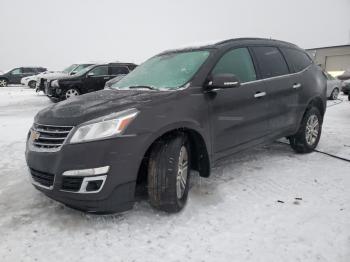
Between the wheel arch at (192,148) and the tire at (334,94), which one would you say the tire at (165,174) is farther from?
the tire at (334,94)

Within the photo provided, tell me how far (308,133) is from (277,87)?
1.20 metres

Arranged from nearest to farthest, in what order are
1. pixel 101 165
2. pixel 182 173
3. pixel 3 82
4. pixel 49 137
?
pixel 101 165 → pixel 49 137 → pixel 182 173 → pixel 3 82

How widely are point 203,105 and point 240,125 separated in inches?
27.4

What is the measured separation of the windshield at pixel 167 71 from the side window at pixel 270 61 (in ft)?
2.99

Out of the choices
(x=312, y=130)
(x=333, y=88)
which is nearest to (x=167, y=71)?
(x=312, y=130)

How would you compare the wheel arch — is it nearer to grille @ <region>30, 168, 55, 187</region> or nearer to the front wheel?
grille @ <region>30, 168, 55, 187</region>

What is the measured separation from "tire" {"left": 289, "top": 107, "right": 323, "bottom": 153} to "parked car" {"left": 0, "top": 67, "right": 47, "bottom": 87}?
27.1 meters

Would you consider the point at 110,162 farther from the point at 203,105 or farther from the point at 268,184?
the point at 268,184

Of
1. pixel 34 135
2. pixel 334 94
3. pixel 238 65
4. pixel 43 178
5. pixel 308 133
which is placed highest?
pixel 238 65

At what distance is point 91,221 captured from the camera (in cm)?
314

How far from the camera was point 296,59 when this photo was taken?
5.18 m

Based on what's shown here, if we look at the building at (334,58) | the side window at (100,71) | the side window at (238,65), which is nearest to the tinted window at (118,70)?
the side window at (100,71)

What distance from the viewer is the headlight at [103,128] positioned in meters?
2.84

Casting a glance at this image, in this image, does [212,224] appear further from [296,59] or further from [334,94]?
[334,94]
